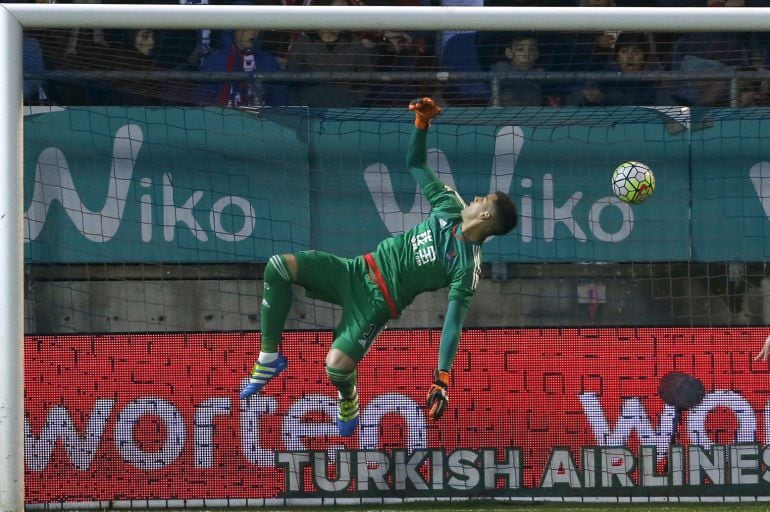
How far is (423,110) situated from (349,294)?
0.95m

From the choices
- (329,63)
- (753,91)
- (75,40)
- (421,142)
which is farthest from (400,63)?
(753,91)

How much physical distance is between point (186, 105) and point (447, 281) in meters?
1.65

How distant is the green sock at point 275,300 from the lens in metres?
5.17

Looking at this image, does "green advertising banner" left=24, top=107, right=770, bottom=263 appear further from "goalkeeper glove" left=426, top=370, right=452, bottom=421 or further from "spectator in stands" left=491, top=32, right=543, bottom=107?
"goalkeeper glove" left=426, top=370, right=452, bottom=421

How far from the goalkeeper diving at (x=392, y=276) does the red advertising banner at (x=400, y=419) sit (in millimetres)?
238

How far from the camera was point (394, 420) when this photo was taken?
18.0ft

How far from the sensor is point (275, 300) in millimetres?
5195

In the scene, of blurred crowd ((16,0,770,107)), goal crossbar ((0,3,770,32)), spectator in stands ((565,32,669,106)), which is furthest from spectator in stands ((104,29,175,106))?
spectator in stands ((565,32,669,106))

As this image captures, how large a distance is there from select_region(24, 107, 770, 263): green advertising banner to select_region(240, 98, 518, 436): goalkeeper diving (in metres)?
0.40

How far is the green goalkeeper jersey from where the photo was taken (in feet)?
16.8

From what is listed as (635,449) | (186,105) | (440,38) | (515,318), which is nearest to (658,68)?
(440,38)

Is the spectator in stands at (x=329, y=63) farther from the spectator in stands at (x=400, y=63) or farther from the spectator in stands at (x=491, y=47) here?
the spectator in stands at (x=491, y=47)

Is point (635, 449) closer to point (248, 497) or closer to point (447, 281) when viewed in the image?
point (447, 281)

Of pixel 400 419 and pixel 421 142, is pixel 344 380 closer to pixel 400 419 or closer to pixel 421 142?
pixel 400 419
